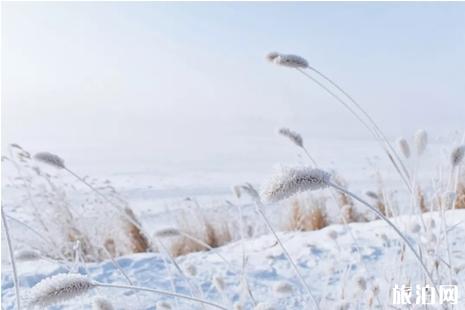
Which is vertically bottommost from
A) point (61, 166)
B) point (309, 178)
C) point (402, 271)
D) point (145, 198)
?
point (402, 271)

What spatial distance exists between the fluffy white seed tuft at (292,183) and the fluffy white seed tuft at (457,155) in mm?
852

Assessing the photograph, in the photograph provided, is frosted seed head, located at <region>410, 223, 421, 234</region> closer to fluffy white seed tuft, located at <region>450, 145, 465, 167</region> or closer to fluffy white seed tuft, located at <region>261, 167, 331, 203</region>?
fluffy white seed tuft, located at <region>450, 145, 465, 167</region>

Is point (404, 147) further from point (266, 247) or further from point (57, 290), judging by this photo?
point (266, 247)

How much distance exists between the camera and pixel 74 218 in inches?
216

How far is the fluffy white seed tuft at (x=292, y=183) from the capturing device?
1013 millimetres

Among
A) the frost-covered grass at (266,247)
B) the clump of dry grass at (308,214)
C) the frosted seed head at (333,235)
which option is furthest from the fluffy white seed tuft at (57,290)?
the clump of dry grass at (308,214)

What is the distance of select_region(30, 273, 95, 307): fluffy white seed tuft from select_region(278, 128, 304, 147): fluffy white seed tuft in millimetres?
1137

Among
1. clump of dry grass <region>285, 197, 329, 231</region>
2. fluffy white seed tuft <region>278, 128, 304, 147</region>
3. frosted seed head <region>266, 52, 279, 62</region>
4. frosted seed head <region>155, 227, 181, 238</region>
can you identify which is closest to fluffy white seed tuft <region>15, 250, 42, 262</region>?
frosted seed head <region>155, 227, 181, 238</region>

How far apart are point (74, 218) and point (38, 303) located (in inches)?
179

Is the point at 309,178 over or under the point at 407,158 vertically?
under

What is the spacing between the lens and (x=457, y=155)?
1732 mm

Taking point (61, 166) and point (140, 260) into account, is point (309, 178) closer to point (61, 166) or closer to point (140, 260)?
point (61, 166)

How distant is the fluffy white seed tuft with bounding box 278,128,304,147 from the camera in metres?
2.11

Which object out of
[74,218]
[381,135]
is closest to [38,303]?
[381,135]
